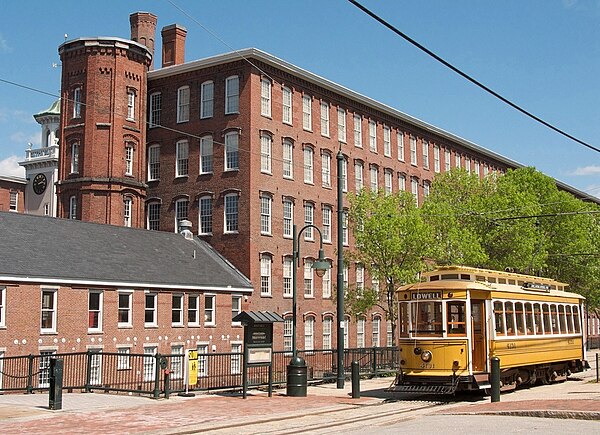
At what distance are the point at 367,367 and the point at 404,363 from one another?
11.2 meters

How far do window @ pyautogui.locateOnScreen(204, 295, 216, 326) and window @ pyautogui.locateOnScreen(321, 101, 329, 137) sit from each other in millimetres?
15582

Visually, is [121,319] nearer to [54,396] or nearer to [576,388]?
[54,396]

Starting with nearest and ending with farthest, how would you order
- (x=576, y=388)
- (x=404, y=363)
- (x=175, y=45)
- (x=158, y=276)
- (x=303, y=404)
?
1. (x=303, y=404)
2. (x=404, y=363)
3. (x=576, y=388)
4. (x=158, y=276)
5. (x=175, y=45)

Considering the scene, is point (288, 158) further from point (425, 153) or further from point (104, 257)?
point (425, 153)

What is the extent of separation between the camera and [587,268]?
5600cm

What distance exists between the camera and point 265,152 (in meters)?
47.7

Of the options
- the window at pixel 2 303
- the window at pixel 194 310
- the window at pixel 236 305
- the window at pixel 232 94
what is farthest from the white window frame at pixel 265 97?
the window at pixel 2 303

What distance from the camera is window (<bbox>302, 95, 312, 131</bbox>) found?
5109 cm

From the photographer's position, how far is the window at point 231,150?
47.2 meters

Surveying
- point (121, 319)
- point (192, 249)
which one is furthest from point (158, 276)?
point (192, 249)

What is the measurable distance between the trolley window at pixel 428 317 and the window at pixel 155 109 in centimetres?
3134

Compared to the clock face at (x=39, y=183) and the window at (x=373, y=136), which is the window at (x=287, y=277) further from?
the clock face at (x=39, y=183)

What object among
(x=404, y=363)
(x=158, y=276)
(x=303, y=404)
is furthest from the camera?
(x=158, y=276)

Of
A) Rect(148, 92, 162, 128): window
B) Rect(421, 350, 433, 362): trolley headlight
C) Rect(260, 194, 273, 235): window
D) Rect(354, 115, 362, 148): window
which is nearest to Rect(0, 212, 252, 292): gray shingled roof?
Rect(260, 194, 273, 235): window
